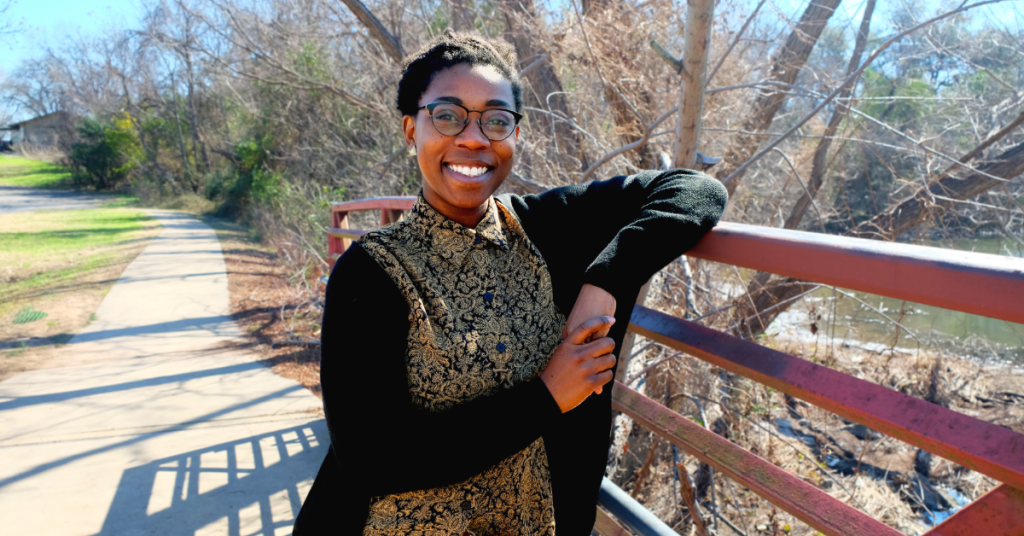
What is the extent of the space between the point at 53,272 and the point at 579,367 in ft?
35.6

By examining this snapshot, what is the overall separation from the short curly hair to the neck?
0.71 ft

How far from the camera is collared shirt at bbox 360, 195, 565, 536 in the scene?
1242 millimetres

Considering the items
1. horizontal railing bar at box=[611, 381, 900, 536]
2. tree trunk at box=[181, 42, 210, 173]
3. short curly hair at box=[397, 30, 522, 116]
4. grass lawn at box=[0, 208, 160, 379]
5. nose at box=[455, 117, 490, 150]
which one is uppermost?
tree trunk at box=[181, 42, 210, 173]

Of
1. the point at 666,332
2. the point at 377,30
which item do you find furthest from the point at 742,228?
the point at 377,30

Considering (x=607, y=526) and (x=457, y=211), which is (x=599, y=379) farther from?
(x=607, y=526)

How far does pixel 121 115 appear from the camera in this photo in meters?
30.3

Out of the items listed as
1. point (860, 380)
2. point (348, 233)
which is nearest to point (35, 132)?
point (348, 233)

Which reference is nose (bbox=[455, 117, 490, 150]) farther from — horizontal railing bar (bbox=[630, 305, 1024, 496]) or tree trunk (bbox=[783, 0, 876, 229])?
tree trunk (bbox=[783, 0, 876, 229])

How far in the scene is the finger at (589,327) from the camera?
3.92ft

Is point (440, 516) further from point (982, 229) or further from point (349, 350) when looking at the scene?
point (982, 229)

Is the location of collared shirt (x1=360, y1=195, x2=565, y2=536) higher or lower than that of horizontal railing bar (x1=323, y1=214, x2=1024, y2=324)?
lower

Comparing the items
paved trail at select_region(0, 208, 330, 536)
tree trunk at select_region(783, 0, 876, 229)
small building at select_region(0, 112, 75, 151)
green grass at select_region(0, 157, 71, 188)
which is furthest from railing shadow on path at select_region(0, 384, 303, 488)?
small building at select_region(0, 112, 75, 151)

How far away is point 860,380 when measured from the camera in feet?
3.53

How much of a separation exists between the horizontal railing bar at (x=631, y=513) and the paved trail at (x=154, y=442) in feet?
4.82
